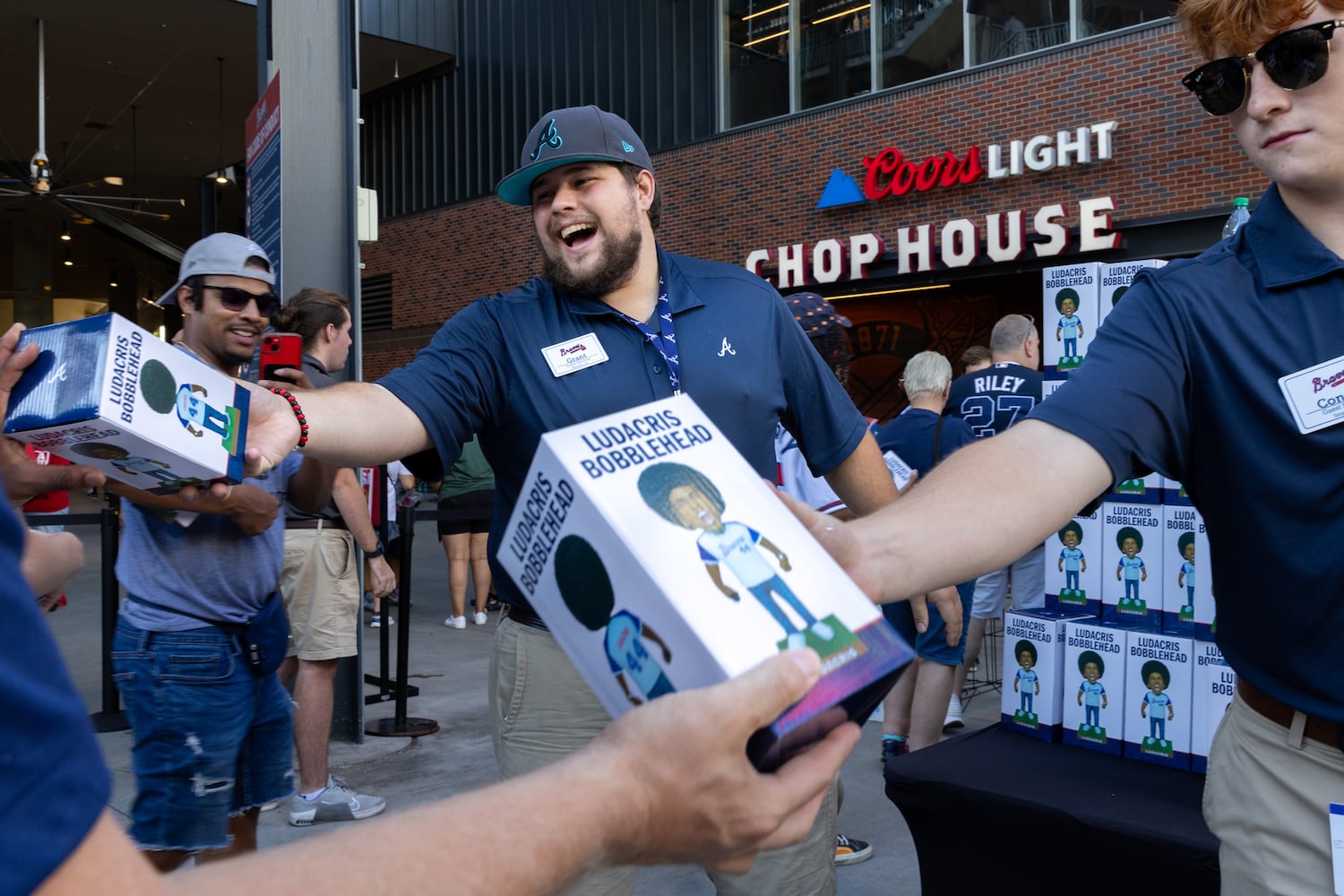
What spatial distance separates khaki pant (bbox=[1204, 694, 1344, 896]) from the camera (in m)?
1.50

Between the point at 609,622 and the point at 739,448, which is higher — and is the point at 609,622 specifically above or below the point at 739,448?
below

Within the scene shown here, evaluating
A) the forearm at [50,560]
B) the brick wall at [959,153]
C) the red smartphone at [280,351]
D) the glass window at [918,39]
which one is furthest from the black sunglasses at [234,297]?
the glass window at [918,39]

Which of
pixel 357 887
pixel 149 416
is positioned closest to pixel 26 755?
pixel 357 887

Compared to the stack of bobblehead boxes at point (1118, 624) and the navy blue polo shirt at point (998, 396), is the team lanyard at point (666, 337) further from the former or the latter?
the navy blue polo shirt at point (998, 396)

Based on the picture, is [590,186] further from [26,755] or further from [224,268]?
[26,755]

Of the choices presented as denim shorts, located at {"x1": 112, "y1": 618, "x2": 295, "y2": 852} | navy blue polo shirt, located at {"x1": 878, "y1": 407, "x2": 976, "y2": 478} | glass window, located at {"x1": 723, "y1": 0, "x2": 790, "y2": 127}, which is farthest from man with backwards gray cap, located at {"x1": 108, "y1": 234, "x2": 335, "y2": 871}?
glass window, located at {"x1": 723, "y1": 0, "x2": 790, "y2": 127}

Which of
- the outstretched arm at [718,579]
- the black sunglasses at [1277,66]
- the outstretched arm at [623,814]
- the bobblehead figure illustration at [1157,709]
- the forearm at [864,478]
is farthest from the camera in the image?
the bobblehead figure illustration at [1157,709]

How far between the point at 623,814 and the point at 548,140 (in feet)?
6.28

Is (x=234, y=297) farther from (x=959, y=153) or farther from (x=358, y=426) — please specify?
(x=959, y=153)

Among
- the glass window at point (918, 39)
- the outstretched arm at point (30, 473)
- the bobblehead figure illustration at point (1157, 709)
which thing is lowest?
the bobblehead figure illustration at point (1157, 709)

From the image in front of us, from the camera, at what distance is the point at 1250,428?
152 cm

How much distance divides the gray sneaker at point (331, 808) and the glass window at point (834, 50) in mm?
11734

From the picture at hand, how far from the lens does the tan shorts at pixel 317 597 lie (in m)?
4.50

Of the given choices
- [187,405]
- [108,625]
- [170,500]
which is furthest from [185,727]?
[108,625]
